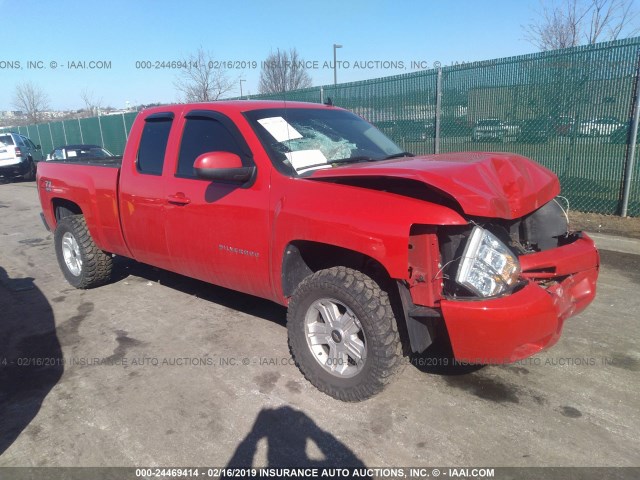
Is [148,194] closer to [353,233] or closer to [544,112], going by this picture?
[353,233]

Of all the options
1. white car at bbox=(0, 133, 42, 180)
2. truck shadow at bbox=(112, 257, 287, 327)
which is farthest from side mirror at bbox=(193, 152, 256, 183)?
white car at bbox=(0, 133, 42, 180)

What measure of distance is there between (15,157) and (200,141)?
61.3ft

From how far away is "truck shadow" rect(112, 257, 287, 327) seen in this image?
4734mm

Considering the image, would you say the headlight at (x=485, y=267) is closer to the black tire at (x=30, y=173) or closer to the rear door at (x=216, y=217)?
the rear door at (x=216, y=217)

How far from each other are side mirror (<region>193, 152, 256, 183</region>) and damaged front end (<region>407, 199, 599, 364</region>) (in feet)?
4.45

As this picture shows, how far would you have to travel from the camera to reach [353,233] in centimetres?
287

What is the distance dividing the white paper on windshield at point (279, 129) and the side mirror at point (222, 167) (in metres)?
0.36

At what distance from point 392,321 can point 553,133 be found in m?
7.16

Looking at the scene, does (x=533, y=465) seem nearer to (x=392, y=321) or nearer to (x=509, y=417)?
(x=509, y=417)

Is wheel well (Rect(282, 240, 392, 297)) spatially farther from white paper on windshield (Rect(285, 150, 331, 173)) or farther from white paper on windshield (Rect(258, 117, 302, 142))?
white paper on windshield (Rect(258, 117, 302, 142))

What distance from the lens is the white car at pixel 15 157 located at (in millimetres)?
18891

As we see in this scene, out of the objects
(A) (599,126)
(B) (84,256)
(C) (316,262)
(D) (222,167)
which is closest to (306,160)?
(D) (222,167)

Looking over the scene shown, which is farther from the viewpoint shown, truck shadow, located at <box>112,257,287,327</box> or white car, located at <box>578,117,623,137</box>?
white car, located at <box>578,117,623,137</box>

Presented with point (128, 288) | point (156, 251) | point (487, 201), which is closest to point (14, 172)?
point (128, 288)
